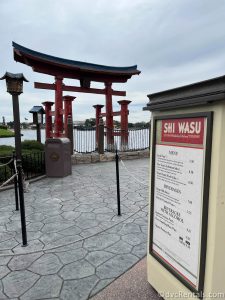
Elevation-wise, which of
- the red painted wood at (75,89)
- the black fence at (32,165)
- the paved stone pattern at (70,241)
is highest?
the red painted wood at (75,89)

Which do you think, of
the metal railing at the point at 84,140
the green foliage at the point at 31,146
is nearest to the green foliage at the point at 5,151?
the green foliage at the point at 31,146

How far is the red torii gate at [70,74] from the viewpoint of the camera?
969 cm

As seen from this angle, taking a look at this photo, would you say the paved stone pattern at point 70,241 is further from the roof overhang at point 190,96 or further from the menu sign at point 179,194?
the roof overhang at point 190,96

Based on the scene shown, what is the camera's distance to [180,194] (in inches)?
73.7

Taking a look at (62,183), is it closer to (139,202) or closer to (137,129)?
(139,202)

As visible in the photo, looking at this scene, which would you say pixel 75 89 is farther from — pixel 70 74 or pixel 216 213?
pixel 216 213

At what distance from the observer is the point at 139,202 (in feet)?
Answer: 17.1

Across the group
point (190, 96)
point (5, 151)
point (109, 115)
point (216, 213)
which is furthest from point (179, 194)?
point (109, 115)

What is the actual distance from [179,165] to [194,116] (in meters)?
0.41

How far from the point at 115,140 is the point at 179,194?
33.0ft

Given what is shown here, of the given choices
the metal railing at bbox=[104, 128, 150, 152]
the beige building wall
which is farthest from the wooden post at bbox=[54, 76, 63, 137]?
the beige building wall

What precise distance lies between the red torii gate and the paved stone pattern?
226 inches

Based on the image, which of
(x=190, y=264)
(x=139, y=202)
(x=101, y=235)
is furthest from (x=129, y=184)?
(x=190, y=264)

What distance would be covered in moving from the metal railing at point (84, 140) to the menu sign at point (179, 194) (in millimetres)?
9034
